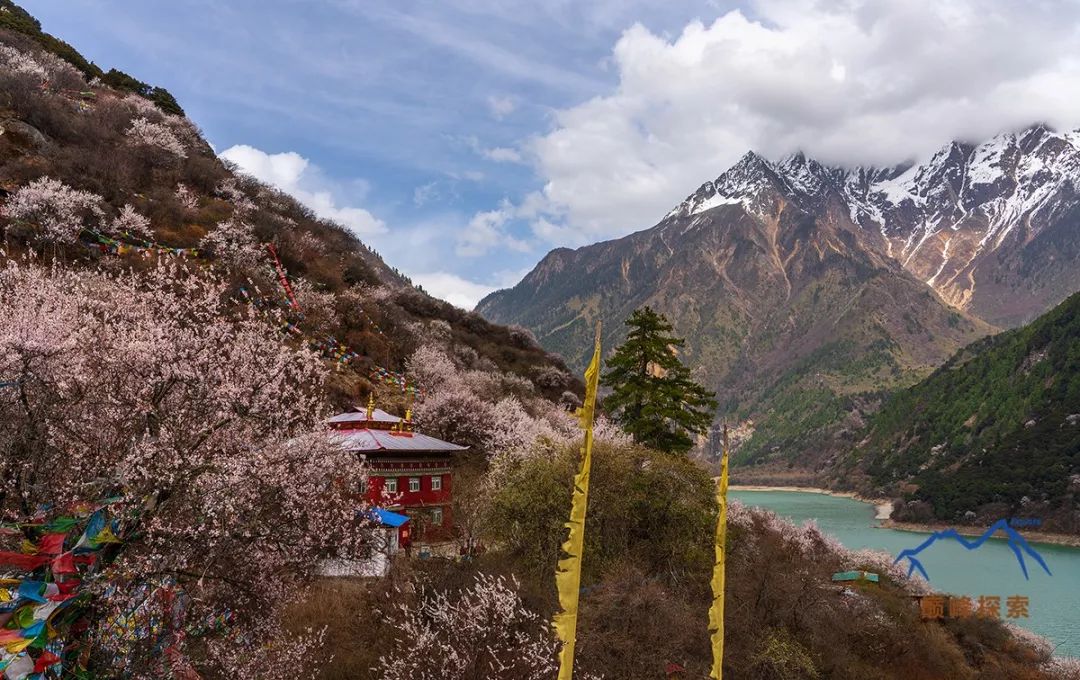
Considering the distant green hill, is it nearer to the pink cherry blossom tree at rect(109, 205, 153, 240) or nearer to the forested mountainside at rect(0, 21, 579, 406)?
the forested mountainside at rect(0, 21, 579, 406)

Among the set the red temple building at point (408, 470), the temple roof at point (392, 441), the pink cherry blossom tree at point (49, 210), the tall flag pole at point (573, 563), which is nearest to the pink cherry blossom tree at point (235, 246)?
the pink cherry blossom tree at point (49, 210)

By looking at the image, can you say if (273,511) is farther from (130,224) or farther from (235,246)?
(235,246)

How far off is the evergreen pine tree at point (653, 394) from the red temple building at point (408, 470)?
9.87m

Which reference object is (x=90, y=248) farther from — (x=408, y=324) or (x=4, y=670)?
(x=4, y=670)

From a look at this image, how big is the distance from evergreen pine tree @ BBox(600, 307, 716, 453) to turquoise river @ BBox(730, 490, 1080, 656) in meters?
35.7

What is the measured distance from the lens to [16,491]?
40.3ft

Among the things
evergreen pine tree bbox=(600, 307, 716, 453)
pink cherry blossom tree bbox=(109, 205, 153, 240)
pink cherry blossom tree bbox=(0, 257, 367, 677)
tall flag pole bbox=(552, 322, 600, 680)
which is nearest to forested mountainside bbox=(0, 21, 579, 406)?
pink cherry blossom tree bbox=(109, 205, 153, 240)

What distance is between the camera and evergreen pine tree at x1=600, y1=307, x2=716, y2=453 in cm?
3953

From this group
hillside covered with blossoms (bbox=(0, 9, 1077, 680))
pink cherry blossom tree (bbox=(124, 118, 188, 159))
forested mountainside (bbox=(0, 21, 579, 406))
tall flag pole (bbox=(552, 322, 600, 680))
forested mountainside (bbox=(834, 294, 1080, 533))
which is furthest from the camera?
forested mountainside (bbox=(834, 294, 1080, 533))

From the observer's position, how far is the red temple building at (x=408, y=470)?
107 ft

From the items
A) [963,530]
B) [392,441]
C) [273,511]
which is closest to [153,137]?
[392,441]

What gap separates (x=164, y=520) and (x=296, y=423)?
7.19m

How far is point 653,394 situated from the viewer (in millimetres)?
39781

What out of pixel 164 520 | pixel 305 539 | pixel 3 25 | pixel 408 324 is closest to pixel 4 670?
pixel 164 520
